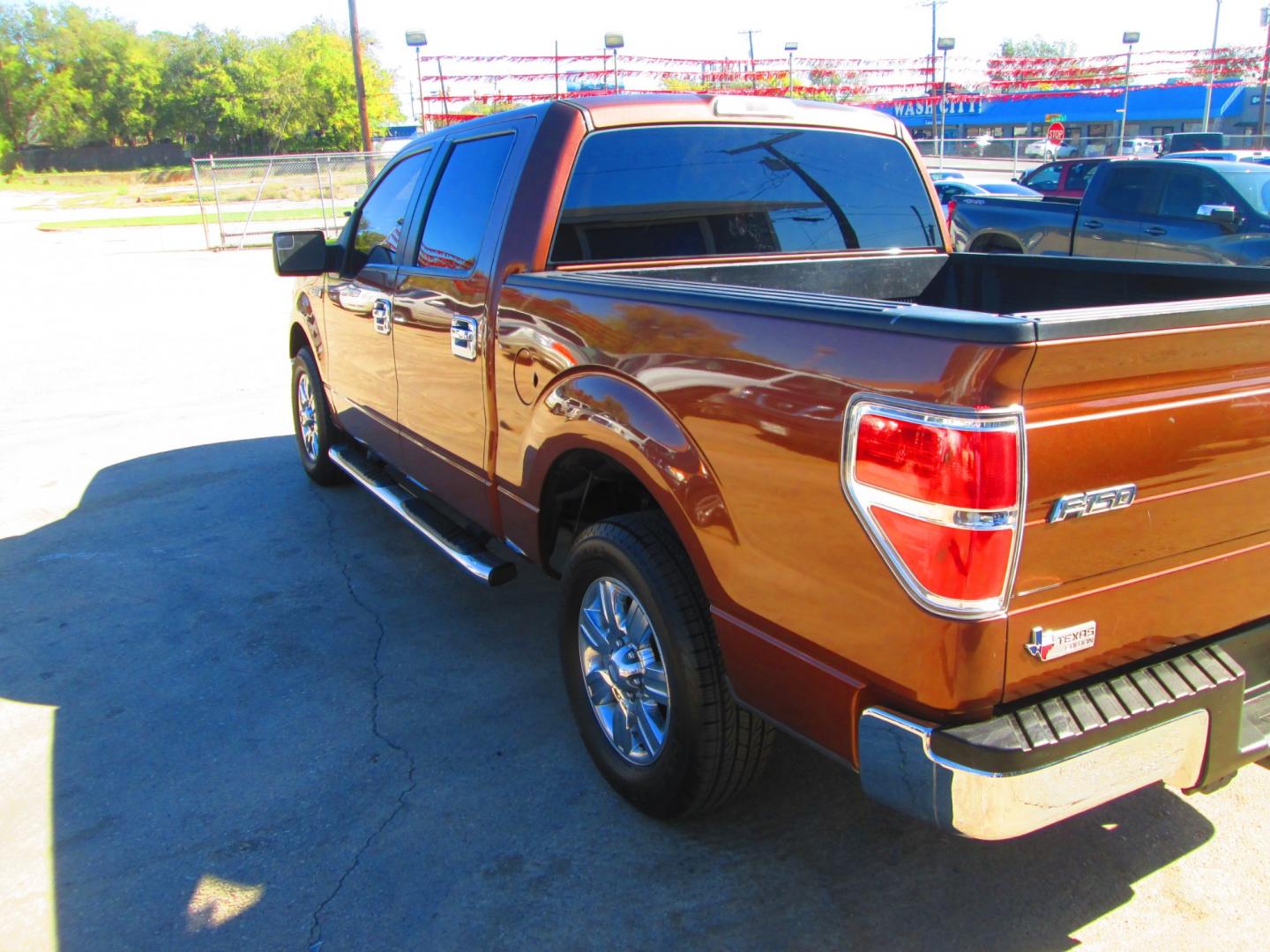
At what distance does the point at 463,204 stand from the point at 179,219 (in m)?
36.2

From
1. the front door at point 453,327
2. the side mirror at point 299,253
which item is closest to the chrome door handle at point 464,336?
the front door at point 453,327

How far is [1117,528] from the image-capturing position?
2055 mm

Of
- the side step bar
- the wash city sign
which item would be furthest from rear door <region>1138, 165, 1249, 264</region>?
the wash city sign

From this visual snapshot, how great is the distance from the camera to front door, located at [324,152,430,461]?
4594 mm

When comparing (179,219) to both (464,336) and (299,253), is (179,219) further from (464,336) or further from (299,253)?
(464,336)

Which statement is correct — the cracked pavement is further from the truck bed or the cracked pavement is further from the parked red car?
the parked red car

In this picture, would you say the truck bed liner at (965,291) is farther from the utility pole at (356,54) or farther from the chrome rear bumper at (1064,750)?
the utility pole at (356,54)

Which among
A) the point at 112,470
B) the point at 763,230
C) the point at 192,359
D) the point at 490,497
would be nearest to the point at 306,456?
the point at 112,470

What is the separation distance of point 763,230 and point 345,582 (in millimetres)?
2635

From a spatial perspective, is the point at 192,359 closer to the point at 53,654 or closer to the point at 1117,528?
the point at 53,654

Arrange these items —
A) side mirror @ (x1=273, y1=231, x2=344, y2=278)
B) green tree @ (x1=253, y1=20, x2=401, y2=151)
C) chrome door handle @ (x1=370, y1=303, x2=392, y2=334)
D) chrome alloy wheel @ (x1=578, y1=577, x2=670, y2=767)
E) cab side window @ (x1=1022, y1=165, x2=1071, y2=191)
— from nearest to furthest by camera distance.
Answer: chrome alloy wheel @ (x1=578, y1=577, x2=670, y2=767) < chrome door handle @ (x1=370, y1=303, x2=392, y2=334) < side mirror @ (x1=273, y1=231, x2=344, y2=278) < cab side window @ (x1=1022, y1=165, x2=1071, y2=191) < green tree @ (x1=253, y1=20, x2=401, y2=151)

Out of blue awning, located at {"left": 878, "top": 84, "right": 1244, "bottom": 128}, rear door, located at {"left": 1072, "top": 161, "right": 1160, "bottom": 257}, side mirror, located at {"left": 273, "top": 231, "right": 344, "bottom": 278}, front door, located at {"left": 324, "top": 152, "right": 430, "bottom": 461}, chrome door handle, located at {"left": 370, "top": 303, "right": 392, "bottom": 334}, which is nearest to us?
chrome door handle, located at {"left": 370, "top": 303, "right": 392, "bottom": 334}

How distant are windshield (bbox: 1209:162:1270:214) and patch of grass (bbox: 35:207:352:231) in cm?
2286

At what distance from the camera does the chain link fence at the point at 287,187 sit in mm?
24688
